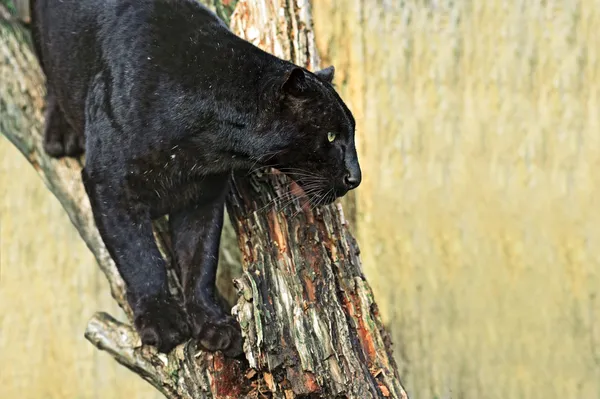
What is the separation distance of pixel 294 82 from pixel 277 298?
72cm

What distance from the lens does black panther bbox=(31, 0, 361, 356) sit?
8.07 ft

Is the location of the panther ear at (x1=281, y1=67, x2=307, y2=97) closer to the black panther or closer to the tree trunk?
the black panther

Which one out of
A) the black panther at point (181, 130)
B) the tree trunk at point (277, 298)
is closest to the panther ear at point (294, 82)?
the black panther at point (181, 130)

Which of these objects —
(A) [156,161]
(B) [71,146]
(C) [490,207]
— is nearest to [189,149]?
(A) [156,161]

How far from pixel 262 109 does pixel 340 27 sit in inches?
60.1

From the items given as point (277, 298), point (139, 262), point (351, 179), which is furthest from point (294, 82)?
point (139, 262)

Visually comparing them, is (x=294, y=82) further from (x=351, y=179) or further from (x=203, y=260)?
(x=203, y=260)

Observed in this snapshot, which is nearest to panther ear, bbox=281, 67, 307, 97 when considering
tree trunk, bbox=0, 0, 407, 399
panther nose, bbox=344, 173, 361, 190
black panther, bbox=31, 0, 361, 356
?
black panther, bbox=31, 0, 361, 356

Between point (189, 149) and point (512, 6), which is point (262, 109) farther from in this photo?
point (512, 6)

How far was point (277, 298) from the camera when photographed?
2428mm

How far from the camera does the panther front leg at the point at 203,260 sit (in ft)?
8.46

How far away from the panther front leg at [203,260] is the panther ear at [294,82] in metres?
0.48

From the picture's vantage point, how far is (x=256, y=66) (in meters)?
2.50

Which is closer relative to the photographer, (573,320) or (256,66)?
(256,66)
